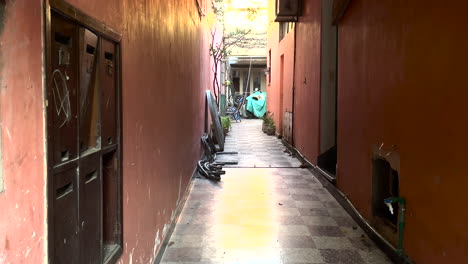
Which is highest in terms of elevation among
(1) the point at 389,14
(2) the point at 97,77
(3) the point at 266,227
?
(1) the point at 389,14

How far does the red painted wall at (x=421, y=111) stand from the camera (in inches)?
94.0

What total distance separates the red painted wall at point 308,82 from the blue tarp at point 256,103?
12.7 meters

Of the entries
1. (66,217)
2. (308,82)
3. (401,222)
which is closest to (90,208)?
(66,217)

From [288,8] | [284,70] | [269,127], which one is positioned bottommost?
[269,127]

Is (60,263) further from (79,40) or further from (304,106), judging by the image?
(304,106)

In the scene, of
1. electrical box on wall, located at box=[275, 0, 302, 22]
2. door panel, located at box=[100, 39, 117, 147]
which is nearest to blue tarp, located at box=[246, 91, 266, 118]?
electrical box on wall, located at box=[275, 0, 302, 22]

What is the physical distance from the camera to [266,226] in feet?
14.4

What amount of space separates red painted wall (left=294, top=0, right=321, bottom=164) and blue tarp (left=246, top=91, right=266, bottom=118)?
1268 centimetres

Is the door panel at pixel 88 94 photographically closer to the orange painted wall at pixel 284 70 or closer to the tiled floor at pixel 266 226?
the tiled floor at pixel 266 226

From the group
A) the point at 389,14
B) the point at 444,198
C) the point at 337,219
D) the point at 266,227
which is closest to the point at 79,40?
the point at 444,198

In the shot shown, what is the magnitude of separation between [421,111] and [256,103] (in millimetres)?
19994

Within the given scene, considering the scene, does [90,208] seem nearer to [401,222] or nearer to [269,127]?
[401,222]

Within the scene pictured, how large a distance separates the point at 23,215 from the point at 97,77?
2.71ft

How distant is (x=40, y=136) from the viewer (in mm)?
1201
